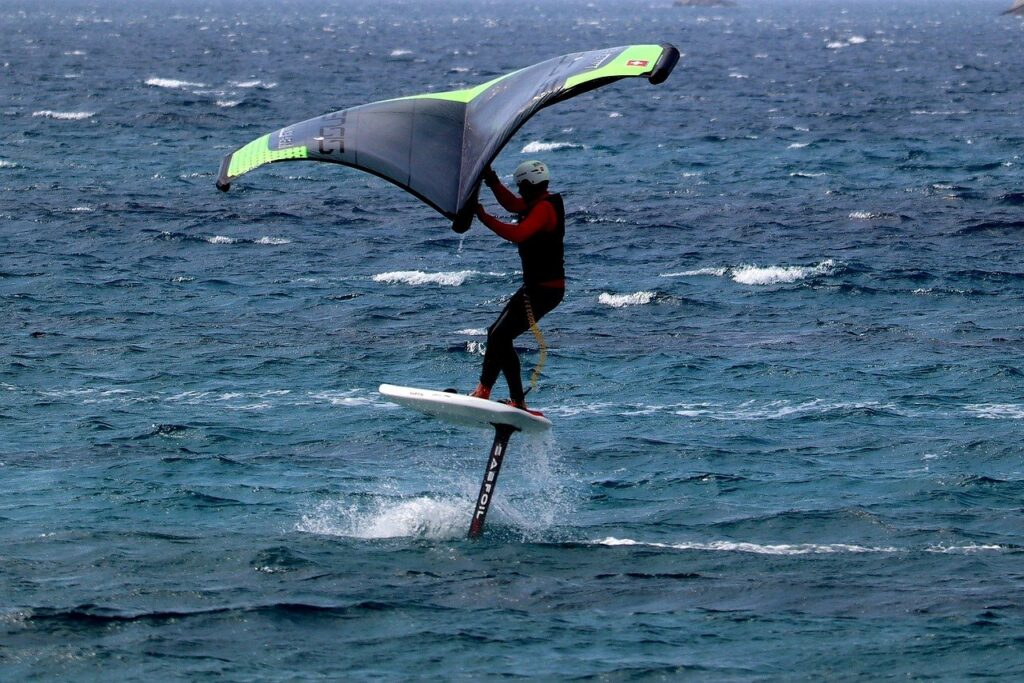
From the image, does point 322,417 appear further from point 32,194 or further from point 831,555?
point 32,194

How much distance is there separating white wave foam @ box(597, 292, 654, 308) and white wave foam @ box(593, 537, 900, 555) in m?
12.8

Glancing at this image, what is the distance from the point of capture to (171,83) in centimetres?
7894

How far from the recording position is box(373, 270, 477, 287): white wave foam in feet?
104

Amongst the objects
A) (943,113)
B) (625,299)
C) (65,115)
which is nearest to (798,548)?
(625,299)

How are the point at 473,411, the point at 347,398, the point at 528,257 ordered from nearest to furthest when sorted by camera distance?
the point at 528,257, the point at 473,411, the point at 347,398

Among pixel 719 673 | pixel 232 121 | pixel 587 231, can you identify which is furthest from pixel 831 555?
pixel 232 121

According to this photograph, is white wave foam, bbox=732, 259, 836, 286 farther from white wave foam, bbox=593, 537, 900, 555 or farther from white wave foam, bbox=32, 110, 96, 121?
white wave foam, bbox=32, 110, 96, 121

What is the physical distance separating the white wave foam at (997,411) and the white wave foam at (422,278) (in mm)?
11605

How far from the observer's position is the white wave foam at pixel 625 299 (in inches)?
1169

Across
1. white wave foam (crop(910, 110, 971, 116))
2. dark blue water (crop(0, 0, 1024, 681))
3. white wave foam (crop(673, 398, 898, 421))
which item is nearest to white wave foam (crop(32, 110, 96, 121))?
dark blue water (crop(0, 0, 1024, 681))

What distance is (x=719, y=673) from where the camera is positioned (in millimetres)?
13594

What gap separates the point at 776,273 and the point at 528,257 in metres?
17.4

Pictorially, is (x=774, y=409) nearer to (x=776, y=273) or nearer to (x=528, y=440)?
(x=528, y=440)

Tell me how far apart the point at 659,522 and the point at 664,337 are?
9516 millimetres
